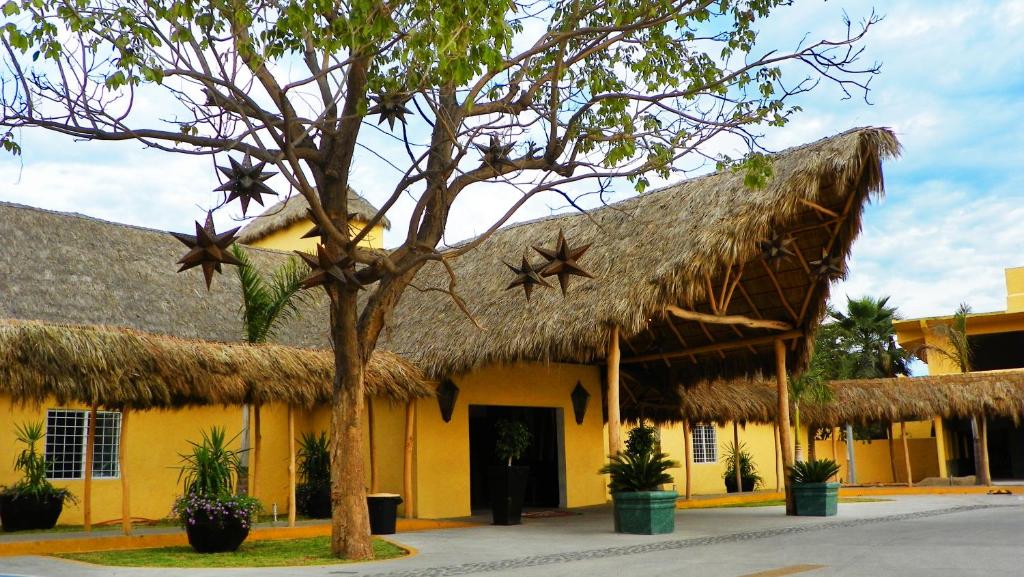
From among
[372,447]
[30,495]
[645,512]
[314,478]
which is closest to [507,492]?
[372,447]

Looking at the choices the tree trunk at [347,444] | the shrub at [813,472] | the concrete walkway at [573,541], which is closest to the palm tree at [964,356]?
the concrete walkway at [573,541]

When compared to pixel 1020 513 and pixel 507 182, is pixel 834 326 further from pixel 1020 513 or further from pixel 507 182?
pixel 507 182

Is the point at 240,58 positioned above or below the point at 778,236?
above

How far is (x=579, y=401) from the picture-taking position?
1669 centimetres

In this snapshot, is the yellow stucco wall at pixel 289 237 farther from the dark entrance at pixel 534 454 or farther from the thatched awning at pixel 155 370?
the thatched awning at pixel 155 370

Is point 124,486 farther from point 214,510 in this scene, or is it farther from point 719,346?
point 719,346

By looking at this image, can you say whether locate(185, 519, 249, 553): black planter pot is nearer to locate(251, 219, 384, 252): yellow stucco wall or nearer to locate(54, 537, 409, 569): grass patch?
locate(54, 537, 409, 569): grass patch

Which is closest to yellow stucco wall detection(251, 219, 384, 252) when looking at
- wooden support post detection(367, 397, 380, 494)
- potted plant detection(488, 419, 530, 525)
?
wooden support post detection(367, 397, 380, 494)

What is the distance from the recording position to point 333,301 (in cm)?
923

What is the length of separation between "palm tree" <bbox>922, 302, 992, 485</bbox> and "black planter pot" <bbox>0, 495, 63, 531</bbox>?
20.0 meters

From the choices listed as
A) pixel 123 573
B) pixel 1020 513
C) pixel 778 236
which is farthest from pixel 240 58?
pixel 1020 513

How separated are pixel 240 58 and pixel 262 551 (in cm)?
497

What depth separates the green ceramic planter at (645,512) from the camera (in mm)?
10930

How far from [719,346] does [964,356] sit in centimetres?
1178
